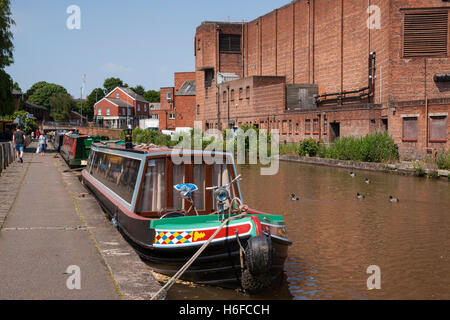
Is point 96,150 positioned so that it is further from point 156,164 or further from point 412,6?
point 412,6

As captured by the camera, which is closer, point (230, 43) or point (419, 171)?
point (419, 171)

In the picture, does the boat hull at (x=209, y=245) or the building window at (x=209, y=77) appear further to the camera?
the building window at (x=209, y=77)

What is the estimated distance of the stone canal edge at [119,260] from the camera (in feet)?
21.5

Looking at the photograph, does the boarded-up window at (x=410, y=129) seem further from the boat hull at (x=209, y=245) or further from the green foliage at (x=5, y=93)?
the green foliage at (x=5, y=93)

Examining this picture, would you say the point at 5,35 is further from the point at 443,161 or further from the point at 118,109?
the point at 118,109

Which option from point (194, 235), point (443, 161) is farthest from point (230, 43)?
point (194, 235)

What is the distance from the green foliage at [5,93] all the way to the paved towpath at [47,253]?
2433cm

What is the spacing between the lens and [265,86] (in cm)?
4988

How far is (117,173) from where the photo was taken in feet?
40.3

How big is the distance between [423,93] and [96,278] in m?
29.6

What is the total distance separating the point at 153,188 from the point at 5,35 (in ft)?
101

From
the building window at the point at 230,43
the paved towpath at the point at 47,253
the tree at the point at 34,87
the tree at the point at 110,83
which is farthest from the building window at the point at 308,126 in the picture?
the tree at the point at 34,87
